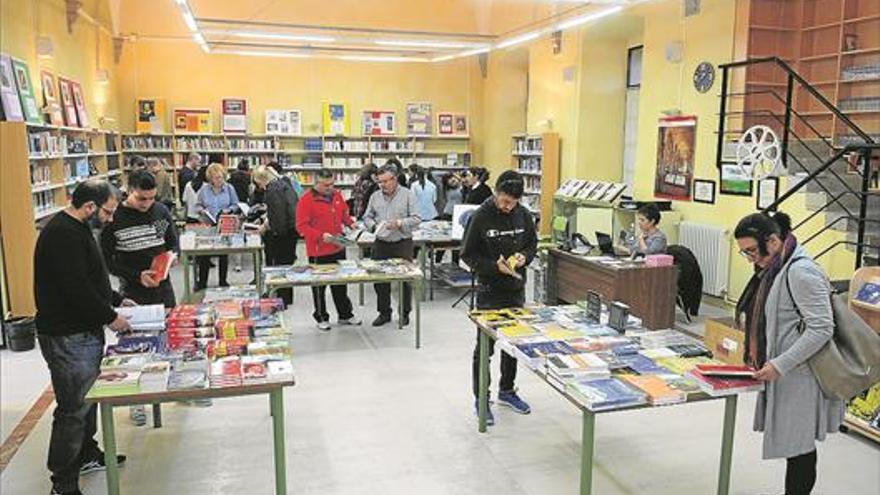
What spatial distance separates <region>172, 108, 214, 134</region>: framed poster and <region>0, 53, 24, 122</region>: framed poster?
592cm

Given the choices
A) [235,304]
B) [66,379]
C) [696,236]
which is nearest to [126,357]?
[66,379]

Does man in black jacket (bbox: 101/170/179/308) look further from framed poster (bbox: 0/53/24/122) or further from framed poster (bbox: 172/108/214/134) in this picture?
framed poster (bbox: 172/108/214/134)

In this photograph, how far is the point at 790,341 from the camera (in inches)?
121

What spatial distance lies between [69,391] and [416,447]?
78.4 inches

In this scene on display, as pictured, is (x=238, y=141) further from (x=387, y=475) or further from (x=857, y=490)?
(x=857, y=490)

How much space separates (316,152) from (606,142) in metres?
6.03

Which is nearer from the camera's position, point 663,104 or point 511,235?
point 511,235

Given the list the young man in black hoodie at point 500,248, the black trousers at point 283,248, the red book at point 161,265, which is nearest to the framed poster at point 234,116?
the black trousers at point 283,248

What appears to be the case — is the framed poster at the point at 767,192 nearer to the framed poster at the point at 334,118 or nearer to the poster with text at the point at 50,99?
the poster with text at the point at 50,99

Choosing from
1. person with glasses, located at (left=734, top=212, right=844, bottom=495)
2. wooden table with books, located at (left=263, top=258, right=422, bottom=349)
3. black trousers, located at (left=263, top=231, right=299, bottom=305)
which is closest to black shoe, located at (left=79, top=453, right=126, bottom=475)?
wooden table with books, located at (left=263, top=258, right=422, bottom=349)

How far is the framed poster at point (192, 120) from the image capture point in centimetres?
1318

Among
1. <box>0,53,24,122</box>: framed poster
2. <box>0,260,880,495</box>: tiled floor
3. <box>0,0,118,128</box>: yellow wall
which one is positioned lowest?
<box>0,260,880,495</box>: tiled floor

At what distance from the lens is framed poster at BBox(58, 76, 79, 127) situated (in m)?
9.20

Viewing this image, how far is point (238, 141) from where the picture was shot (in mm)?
13555
